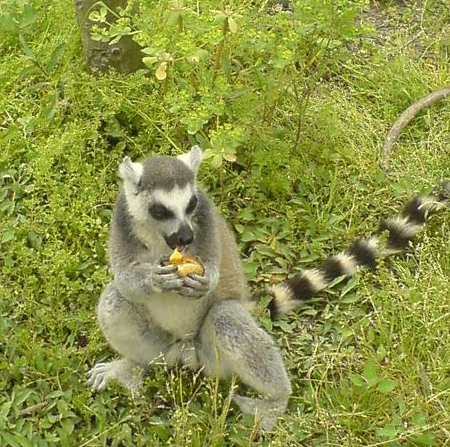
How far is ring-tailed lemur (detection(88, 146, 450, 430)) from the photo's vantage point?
11.1 ft

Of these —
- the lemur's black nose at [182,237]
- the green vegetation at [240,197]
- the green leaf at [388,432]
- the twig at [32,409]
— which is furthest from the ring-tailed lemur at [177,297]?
the green leaf at [388,432]

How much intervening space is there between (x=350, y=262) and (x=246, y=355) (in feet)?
3.03

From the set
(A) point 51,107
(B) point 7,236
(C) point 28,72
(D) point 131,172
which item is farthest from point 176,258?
(C) point 28,72

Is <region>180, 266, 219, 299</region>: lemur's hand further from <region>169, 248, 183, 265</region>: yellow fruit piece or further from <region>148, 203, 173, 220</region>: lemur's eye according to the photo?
<region>148, 203, 173, 220</region>: lemur's eye

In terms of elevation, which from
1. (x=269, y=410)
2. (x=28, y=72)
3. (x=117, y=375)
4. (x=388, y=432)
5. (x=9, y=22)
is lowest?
(x=117, y=375)

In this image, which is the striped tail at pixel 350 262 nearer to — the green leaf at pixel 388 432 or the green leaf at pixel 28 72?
the green leaf at pixel 388 432

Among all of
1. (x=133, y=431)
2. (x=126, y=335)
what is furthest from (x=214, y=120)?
(x=133, y=431)

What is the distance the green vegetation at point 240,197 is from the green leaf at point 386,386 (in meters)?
0.01

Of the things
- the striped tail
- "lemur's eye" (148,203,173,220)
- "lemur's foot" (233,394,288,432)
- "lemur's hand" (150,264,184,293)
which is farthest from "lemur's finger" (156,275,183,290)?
the striped tail

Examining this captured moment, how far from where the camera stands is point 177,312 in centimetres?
361

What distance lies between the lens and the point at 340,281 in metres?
4.34

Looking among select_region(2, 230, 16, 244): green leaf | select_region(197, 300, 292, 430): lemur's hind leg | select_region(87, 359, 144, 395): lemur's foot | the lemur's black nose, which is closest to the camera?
the lemur's black nose

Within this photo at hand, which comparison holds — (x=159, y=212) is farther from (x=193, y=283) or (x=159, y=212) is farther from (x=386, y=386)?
(x=386, y=386)

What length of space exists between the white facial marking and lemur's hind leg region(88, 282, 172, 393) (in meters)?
0.56
